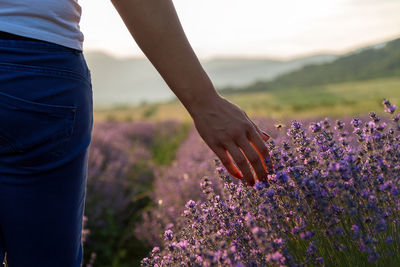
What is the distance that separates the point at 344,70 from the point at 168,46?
33.8 m

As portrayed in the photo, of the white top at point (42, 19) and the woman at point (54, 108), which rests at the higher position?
the white top at point (42, 19)

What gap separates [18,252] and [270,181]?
3.19 feet

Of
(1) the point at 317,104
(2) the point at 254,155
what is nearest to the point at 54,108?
(2) the point at 254,155

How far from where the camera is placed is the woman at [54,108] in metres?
1.32

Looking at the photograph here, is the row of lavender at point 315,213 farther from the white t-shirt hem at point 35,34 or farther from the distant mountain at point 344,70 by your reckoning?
the distant mountain at point 344,70

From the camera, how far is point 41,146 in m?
1.39

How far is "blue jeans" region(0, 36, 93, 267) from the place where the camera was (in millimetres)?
1318

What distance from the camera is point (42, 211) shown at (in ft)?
4.70

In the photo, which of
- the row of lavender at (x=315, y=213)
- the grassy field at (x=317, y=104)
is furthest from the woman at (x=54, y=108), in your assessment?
the grassy field at (x=317, y=104)

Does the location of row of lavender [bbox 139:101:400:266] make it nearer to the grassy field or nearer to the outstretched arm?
the outstretched arm

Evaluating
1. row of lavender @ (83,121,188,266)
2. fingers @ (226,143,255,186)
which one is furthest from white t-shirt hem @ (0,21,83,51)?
row of lavender @ (83,121,188,266)

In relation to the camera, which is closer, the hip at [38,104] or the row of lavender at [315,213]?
the hip at [38,104]

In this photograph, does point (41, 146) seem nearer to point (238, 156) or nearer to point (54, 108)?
point (54, 108)

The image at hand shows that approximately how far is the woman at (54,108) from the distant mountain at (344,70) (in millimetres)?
28154
